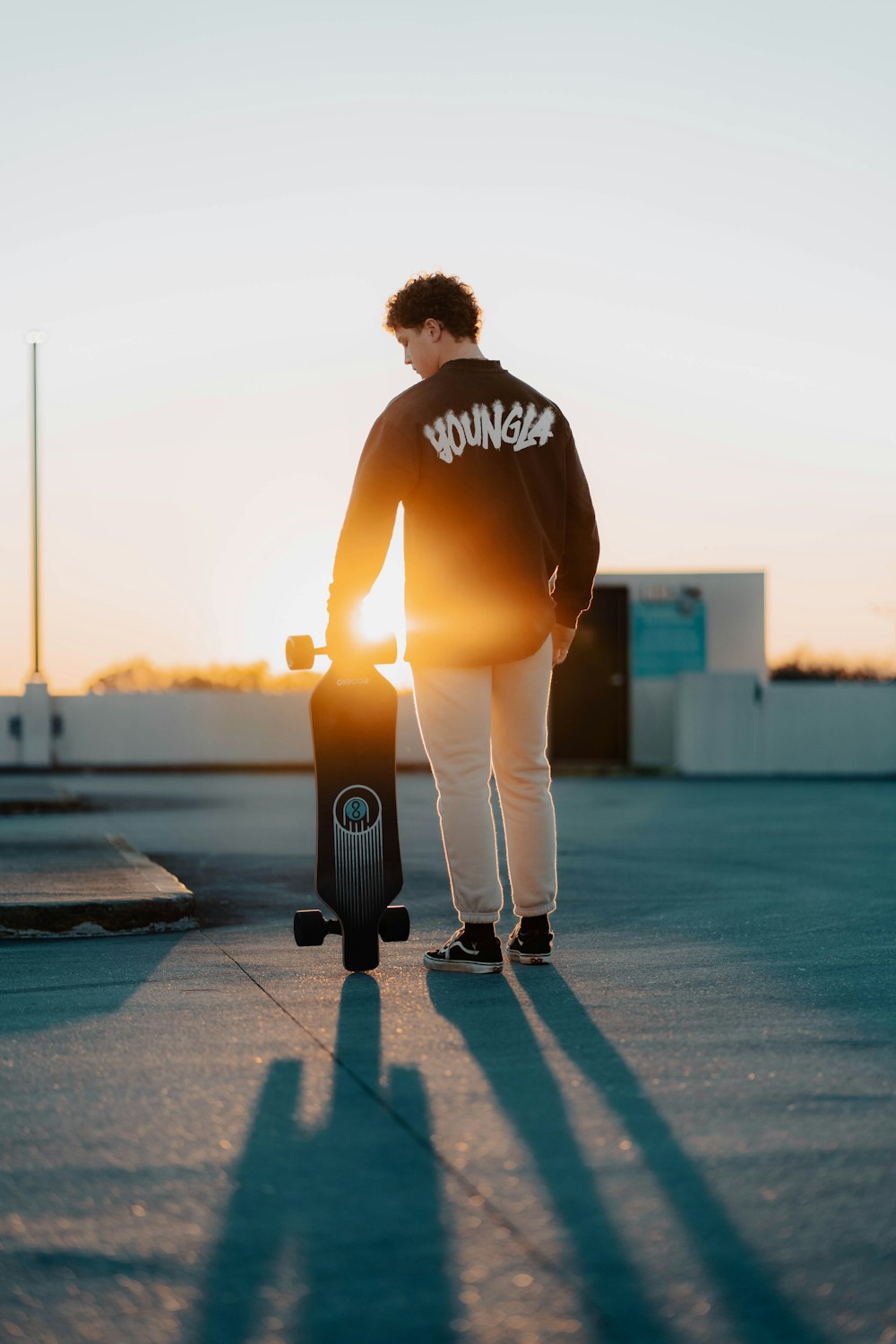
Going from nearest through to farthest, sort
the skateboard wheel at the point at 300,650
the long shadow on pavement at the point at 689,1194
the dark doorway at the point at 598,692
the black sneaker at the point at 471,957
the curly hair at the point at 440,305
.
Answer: the long shadow on pavement at the point at 689,1194 < the black sneaker at the point at 471,957 < the skateboard wheel at the point at 300,650 < the curly hair at the point at 440,305 < the dark doorway at the point at 598,692

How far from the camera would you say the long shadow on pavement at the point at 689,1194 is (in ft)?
6.36

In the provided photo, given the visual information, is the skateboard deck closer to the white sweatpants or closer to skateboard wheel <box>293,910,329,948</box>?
skateboard wheel <box>293,910,329,948</box>

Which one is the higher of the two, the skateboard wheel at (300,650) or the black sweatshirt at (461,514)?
the black sweatshirt at (461,514)

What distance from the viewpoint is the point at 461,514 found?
452cm

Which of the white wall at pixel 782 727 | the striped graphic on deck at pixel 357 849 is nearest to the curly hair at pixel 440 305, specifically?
the striped graphic on deck at pixel 357 849

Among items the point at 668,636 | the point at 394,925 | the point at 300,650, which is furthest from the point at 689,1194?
the point at 668,636

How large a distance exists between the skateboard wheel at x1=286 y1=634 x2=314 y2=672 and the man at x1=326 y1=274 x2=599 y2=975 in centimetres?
14

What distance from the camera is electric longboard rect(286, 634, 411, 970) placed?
4.38 m

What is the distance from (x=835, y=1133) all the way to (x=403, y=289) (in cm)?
286

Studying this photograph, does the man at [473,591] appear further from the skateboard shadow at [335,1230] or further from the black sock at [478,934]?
the skateboard shadow at [335,1230]

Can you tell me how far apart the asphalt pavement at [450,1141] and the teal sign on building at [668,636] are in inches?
757

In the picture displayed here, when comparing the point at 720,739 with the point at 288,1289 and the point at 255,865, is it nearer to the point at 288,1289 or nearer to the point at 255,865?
the point at 255,865

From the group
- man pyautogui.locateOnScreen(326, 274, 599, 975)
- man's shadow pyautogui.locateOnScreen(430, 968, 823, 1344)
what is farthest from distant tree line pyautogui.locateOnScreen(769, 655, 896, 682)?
man's shadow pyautogui.locateOnScreen(430, 968, 823, 1344)

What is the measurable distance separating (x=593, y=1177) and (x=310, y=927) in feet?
6.76
